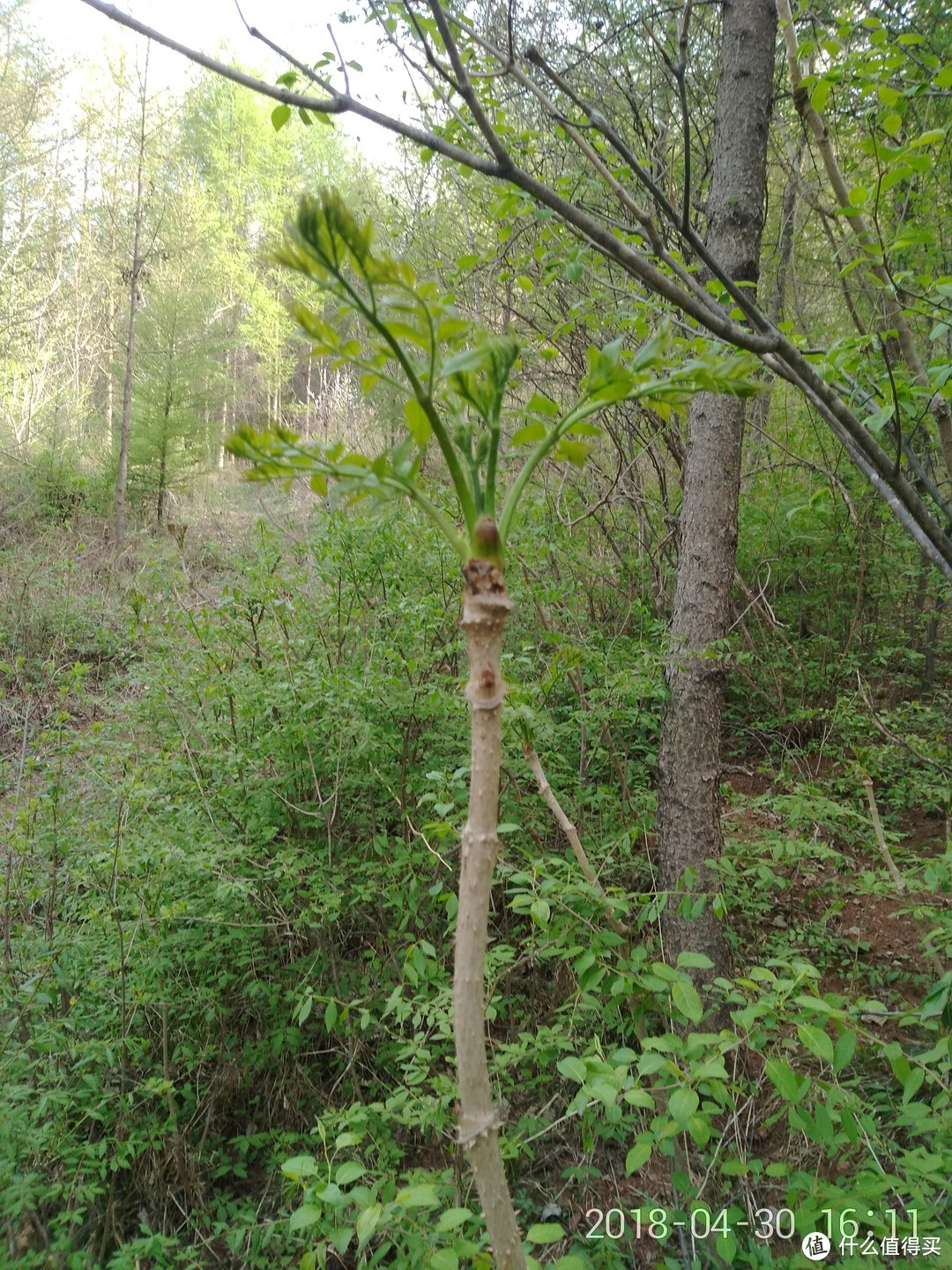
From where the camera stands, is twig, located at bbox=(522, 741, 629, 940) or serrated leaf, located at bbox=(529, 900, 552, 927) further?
twig, located at bbox=(522, 741, 629, 940)

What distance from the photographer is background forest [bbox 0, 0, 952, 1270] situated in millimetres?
1525

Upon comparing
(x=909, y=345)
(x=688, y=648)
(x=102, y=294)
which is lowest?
(x=688, y=648)

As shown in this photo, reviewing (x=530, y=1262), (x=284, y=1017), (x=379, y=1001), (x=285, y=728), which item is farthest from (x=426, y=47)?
(x=284, y=1017)

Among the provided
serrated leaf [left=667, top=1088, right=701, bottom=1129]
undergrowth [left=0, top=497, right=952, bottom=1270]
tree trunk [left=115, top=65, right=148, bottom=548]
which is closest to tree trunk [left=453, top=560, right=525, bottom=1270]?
serrated leaf [left=667, top=1088, right=701, bottom=1129]

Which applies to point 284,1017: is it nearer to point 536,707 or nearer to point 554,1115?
point 554,1115

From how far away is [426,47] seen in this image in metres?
1.20

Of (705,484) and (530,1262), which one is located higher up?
(705,484)

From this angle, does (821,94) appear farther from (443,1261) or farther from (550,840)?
(550,840)

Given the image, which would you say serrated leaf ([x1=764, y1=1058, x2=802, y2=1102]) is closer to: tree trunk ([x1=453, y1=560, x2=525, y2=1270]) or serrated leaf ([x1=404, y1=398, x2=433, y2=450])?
tree trunk ([x1=453, y1=560, x2=525, y2=1270])

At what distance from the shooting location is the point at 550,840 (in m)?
3.29

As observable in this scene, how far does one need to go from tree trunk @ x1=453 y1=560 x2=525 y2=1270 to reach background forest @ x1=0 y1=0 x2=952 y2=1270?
5.6 inches

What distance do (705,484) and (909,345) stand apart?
1069mm

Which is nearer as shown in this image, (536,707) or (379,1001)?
(379,1001)

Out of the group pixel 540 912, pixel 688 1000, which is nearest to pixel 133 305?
pixel 540 912
